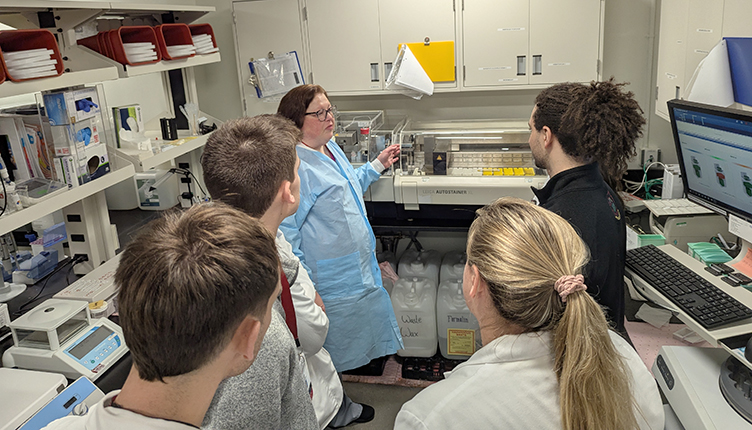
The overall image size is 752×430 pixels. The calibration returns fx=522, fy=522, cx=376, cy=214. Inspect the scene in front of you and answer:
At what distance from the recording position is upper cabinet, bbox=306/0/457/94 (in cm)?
291

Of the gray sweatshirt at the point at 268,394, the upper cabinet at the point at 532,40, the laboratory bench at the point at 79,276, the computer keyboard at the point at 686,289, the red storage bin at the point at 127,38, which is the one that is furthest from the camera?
the upper cabinet at the point at 532,40

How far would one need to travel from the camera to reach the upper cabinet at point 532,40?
2.79 meters

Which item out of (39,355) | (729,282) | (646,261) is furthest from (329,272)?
(729,282)

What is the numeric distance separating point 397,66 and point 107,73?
4.95 ft

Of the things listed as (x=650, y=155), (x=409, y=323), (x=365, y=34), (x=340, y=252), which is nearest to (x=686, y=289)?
(x=340, y=252)

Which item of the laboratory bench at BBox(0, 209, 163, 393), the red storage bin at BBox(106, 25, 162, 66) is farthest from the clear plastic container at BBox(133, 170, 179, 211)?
the red storage bin at BBox(106, 25, 162, 66)

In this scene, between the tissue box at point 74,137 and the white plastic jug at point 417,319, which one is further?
the white plastic jug at point 417,319

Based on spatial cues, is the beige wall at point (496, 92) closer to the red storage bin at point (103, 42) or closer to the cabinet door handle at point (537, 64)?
the cabinet door handle at point (537, 64)

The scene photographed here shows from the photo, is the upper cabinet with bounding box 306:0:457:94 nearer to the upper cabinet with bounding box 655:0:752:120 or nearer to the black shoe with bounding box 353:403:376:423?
the upper cabinet with bounding box 655:0:752:120

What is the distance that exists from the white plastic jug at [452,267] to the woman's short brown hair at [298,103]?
53.4 inches

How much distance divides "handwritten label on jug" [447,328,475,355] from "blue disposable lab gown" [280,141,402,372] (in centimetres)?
57

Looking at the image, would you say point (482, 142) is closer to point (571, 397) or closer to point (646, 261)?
point (646, 261)

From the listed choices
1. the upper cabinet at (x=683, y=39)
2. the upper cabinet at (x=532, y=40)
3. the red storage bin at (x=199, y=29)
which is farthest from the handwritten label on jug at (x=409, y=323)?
the red storage bin at (x=199, y=29)

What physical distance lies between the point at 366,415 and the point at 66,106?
1827 millimetres
